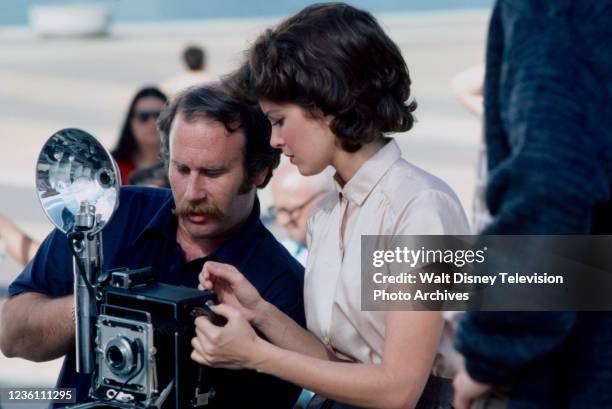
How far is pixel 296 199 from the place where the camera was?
12.9ft

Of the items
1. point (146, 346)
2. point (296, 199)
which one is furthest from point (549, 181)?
point (296, 199)

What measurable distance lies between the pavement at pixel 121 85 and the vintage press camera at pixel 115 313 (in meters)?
0.45

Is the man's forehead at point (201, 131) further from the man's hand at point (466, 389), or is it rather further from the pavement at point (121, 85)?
the man's hand at point (466, 389)

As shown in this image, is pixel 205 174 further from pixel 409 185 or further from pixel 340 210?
pixel 409 185

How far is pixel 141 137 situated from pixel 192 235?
99.8 inches

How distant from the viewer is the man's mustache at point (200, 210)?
244cm

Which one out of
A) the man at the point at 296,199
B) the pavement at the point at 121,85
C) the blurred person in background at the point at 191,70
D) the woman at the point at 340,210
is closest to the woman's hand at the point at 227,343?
the woman at the point at 340,210

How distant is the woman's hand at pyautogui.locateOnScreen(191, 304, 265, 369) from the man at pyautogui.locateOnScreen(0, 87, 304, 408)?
45 cm

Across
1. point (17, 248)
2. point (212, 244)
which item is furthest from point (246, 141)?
point (17, 248)

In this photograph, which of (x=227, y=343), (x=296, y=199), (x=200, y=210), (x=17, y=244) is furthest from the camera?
(x=17, y=244)

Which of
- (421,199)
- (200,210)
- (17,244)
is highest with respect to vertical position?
(421,199)

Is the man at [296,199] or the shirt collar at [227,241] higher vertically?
the shirt collar at [227,241]

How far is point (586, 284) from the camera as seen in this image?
1.64 m

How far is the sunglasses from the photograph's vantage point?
4988 mm
